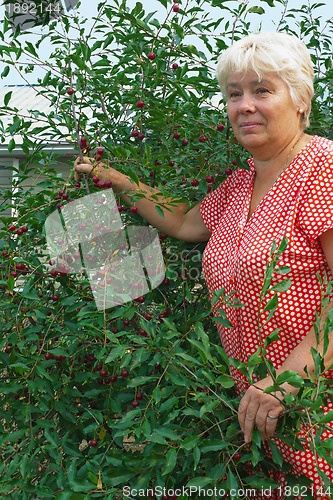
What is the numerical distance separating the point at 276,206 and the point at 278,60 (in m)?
0.50

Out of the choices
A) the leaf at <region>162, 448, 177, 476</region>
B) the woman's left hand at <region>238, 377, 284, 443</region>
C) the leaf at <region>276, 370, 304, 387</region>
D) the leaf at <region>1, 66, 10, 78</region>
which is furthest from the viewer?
the leaf at <region>1, 66, 10, 78</region>

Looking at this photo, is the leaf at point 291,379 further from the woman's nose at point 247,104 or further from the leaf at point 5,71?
the leaf at point 5,71

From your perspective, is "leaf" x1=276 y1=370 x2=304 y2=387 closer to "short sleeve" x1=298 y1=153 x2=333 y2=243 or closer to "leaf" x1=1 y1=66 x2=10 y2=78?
"short sleeve" x1=298 y1=153 x2=333 y2=243

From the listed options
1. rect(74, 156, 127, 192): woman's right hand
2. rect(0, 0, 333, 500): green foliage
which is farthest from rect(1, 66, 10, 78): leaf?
rect(74, 156, 127, 192): woman's right hand

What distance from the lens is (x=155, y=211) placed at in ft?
8.18

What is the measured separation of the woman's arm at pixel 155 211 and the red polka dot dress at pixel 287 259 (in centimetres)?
37

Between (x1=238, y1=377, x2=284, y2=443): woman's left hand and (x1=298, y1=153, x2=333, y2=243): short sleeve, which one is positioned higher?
(x1=298, y1=153, x2=333, y2=243): short sleeve

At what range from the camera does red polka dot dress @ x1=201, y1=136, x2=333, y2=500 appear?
190cm

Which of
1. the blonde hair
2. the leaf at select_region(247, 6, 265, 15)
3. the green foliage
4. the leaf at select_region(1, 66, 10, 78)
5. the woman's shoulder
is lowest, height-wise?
the green foliage

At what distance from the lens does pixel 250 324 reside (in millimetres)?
2035

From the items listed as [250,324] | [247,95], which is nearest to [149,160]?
[247,95]

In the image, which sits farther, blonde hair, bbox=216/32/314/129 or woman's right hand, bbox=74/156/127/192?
woman's right hand, bbox=74/156/127/192

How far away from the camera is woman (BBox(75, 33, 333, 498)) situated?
1907 mm

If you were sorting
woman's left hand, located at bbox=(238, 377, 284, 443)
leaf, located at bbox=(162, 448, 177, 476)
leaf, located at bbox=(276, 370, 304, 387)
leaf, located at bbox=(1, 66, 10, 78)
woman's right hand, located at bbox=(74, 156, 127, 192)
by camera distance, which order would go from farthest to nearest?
1. leaf, located at bbox=(1, 66, 10, 78)
2. woman's right hand, located at bbox=(74, 156, 127, 192)
3. woman's left hand, located at bbox=(238, 377, 284, 443)
4. leaf, located at bbox=(162, 448, 177, 476)
5. leaf, located at bbox=(276, 370, 304, 387)
